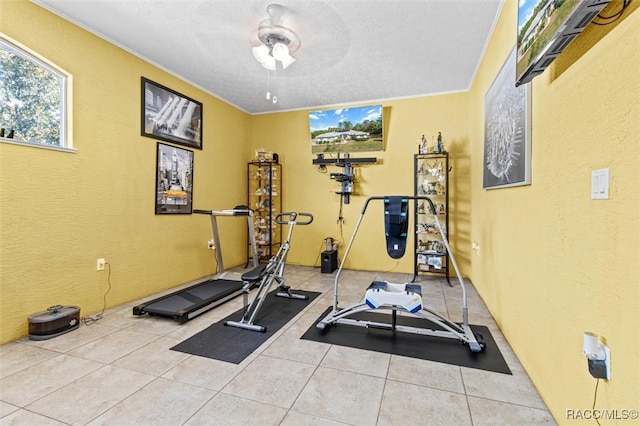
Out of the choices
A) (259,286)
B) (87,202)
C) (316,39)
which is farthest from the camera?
(259,286)

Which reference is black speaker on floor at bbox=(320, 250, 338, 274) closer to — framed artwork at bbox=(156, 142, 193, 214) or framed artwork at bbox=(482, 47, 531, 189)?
framed artwork at bbox=(156, 142, 193, 214)

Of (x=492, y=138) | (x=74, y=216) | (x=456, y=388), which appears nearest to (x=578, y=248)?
(x=456, y=388)

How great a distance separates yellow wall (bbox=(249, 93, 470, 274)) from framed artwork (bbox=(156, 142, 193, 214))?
Answer: 1.90 metres

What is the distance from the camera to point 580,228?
140 centimetres

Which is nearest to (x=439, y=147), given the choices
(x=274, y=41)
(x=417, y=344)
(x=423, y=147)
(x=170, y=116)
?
(x=423, y=147)

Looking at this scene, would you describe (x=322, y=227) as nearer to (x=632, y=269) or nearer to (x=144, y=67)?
(x=144, y=67)

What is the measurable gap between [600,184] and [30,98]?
434 cm

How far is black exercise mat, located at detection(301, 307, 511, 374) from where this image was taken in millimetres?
2301

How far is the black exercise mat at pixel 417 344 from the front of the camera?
2.30m

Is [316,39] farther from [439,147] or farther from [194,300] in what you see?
[194,300]

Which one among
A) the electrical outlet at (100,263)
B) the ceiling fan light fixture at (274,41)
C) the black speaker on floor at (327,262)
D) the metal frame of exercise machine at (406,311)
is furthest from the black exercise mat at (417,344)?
the ceiling fan light fixture at (274,41)

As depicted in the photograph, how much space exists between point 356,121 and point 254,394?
178 inches

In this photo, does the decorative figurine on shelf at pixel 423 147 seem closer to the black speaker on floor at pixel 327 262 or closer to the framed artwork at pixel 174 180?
the black speaker on floor at pixel 327 262

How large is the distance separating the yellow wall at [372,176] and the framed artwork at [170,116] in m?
1.62
